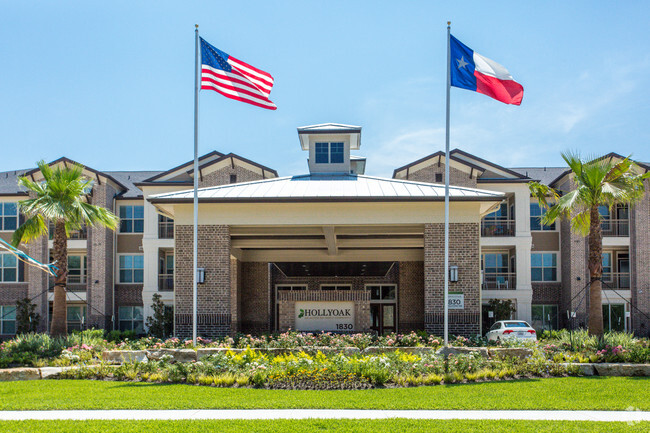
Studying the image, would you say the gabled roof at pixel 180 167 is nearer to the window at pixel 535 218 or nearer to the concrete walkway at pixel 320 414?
the window at pixel 535 218

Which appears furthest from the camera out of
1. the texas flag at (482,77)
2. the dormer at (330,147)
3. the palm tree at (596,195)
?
the dormer at (330,147)

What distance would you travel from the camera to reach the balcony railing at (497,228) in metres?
37.6

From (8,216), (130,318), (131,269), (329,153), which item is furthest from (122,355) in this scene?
(8,216)

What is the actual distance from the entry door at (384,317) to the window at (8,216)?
23.9 m

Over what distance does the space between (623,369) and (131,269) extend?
3089 centimetres

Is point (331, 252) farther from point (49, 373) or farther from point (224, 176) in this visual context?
point (49, 373)

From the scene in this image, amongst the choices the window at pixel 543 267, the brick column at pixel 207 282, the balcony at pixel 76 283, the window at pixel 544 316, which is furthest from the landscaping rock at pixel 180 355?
the window at pixel 543 267

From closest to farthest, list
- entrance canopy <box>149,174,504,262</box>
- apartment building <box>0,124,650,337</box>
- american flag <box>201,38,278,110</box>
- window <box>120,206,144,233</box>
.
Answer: american flag <box>201,38,278,110</box> → entrance canopy <box>149,174,504,262</box> → apartment building <box>0,124,650,337</box> → window <box>120,206,144,233</box>

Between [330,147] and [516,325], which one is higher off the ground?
[330,147]

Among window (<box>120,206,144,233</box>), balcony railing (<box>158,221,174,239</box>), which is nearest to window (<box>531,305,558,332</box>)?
balcony railing (<box>158,221,174,239</box>)

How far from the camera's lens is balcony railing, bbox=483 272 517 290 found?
122ft

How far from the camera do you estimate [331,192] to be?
2053 centimetres

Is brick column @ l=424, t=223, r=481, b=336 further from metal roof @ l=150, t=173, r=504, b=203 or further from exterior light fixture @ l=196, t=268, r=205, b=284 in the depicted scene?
exterior light fixture @ l=196, t=268, r=205, b=284

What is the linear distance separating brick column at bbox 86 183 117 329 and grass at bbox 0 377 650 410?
2369 centimetres
